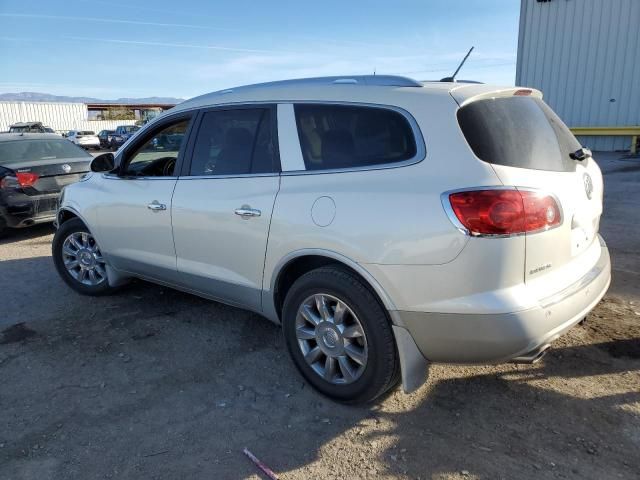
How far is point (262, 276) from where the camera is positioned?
3338 mm

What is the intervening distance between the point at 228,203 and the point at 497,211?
5.77 feet

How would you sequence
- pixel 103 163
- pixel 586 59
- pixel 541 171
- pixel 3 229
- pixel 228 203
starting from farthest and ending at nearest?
pixel 586 59 → pixel 3 229 → pixel 103 163 → pixel 228 203 → pixel 541 171

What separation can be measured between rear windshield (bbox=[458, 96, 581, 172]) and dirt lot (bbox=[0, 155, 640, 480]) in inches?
53.5

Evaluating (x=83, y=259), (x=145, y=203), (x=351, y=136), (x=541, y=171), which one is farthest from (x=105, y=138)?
(x=541, y=171)

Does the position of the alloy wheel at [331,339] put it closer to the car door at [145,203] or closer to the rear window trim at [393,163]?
the rear window trim at [393,163]

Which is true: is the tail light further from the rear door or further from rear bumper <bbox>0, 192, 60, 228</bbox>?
the rear door

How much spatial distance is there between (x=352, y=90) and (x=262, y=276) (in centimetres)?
127

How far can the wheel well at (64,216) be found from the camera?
16.6 feet

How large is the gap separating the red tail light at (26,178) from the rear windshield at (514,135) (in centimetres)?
678

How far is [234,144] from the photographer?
11.7 feet

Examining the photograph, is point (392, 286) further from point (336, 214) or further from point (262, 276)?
point (262, 276)

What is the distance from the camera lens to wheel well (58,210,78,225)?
16.6ft

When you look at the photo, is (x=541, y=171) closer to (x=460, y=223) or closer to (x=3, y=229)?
(x=460, y=223)

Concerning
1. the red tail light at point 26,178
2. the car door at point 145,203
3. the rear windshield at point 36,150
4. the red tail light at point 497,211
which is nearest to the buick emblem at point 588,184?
the red tail light at point 497,211
